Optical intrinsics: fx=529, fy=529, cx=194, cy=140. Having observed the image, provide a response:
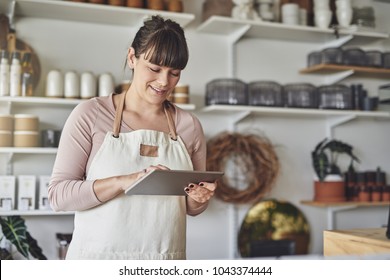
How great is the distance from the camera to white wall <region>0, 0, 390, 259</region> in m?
2.27

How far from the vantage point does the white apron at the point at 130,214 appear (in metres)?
1.11

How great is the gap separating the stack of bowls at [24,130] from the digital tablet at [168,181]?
46.8 inches

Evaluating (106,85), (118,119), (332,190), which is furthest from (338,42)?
(118,119)

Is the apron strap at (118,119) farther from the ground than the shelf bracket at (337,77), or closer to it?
closer to it

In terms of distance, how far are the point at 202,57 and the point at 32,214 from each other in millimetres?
1063

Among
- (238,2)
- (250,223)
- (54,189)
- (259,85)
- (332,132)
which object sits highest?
(238,2)

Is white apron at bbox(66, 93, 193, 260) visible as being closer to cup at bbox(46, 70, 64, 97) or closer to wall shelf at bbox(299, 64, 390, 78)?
cup at bbox(46, 70, 64, 97)

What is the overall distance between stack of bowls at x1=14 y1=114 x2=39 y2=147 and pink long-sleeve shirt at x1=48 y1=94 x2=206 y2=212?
1.01 metres

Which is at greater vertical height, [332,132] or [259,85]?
[259,85]

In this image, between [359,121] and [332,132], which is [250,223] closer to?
[332,132]

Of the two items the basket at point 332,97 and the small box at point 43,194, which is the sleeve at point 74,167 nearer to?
the small box at point 43,194

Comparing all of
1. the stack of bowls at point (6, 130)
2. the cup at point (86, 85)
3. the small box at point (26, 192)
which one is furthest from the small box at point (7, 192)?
the cup at point (86, 85)
